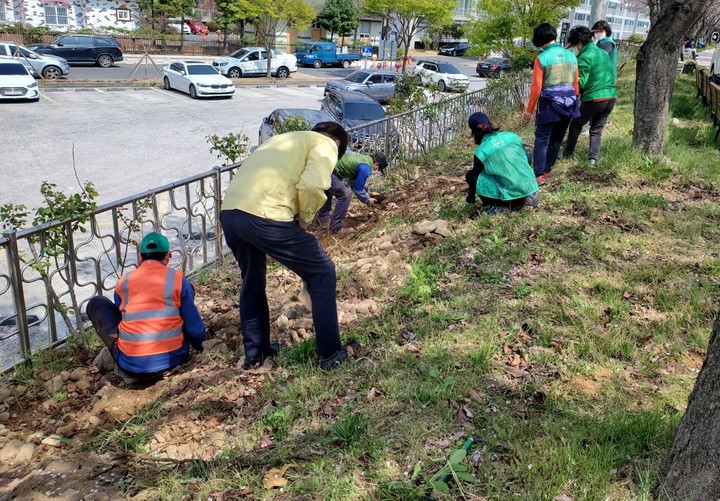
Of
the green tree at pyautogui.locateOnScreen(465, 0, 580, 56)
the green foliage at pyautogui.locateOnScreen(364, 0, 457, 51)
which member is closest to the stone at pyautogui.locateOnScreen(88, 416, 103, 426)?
the green tree at pyautogui.locateOnScreen(465, 0, 580, 56)

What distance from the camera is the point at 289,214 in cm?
331

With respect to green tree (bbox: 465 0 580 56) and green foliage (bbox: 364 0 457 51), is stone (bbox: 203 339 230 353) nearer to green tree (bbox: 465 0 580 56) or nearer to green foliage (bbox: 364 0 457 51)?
green tree (bbox: 465 0 580 56)

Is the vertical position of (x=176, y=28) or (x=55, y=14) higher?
(x=55, y=14)

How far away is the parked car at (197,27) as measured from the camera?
46.3 m

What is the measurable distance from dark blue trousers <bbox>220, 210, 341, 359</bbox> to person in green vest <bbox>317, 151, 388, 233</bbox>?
119 inches

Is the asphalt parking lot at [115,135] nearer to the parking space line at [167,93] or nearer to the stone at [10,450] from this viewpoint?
the parking space line at [167,93]

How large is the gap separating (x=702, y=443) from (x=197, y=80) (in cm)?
2245

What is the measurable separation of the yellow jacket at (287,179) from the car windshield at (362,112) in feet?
34.2

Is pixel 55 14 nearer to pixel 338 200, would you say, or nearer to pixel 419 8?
pixel 419 8

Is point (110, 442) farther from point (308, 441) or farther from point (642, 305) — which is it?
point (642, 305)

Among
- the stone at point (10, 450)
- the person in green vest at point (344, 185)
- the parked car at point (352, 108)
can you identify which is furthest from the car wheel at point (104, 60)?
the stone at point (10, 450)

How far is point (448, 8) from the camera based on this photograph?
100 feet

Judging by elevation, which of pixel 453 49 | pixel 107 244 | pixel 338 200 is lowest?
pixel 107 244

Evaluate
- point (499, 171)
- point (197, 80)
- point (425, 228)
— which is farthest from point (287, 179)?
point (197, 80)
